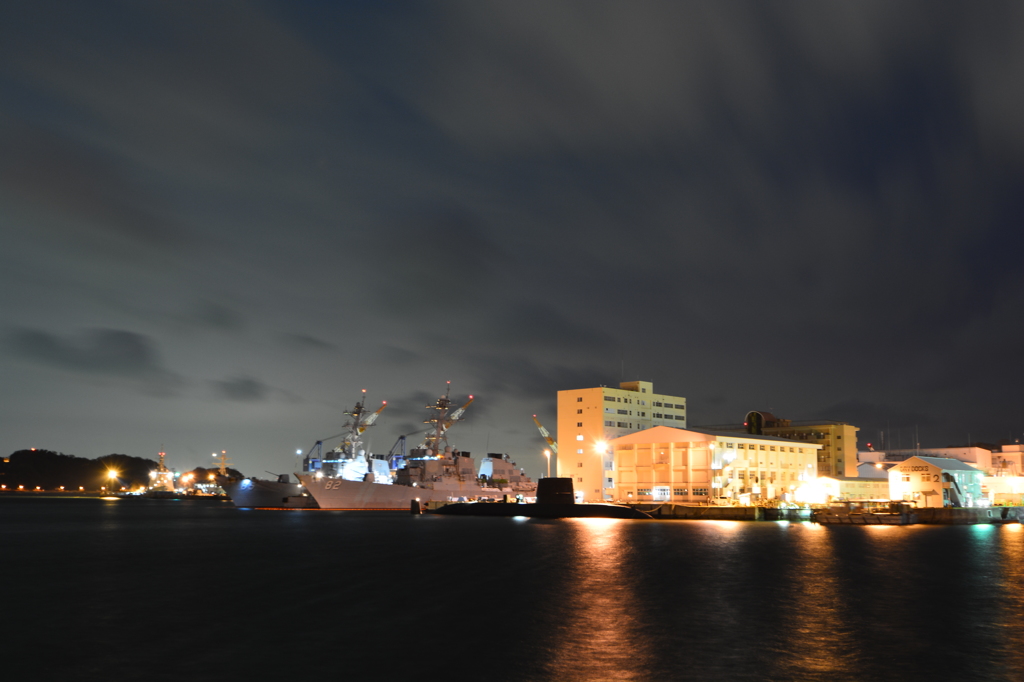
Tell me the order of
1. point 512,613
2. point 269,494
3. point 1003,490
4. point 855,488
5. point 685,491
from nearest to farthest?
1. point 512,613
2. point 1003,490
3. point 685,491
4. point 855,488
5. point 269,494

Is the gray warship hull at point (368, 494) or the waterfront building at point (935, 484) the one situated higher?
the waterfront building at point (935, 484)

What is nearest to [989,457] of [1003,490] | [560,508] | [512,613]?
[1003,490]

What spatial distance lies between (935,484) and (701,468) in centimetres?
2611

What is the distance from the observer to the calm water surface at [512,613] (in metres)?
14.5

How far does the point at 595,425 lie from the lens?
113812 mm

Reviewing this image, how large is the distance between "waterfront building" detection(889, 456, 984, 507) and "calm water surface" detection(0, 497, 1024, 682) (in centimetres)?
4443

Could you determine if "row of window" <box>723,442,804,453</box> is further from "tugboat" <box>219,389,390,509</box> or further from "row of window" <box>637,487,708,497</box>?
"tugboat" <box>219,389,390,509</box>

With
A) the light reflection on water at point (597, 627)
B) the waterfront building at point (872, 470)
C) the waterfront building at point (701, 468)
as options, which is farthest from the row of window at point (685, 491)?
the light reflection on water at point (597, 627)

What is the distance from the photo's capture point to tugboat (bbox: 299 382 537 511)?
102m

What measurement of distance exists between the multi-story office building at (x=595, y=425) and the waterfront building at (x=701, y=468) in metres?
2.43

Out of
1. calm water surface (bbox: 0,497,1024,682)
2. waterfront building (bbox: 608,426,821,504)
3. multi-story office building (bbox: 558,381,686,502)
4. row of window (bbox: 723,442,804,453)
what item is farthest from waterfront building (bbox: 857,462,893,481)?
calm water surface (bbox: 0,497,1024,682)

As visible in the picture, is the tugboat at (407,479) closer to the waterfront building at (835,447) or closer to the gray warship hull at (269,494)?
the gray warship hull at (269,494)

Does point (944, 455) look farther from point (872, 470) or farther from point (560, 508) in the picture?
point (560, 508)

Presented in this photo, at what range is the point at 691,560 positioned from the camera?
3581cm
